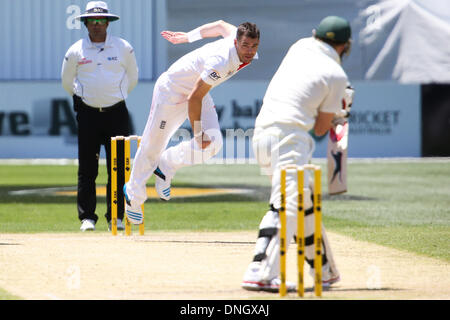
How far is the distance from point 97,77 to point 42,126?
14441 millimetres

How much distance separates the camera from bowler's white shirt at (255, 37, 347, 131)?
270 inches

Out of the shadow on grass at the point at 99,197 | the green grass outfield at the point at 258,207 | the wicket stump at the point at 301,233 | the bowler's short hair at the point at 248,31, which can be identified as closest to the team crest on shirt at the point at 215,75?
the bowler's short hair at the point at 248,31

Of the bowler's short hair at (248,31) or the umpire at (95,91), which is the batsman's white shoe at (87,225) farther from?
the bowler's short hair at (248,31)

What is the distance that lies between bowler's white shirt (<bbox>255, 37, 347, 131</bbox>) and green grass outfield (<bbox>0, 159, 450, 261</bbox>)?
2516mm

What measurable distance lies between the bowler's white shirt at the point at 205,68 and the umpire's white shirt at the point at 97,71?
1333mm

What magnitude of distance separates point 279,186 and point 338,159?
19.1 inches

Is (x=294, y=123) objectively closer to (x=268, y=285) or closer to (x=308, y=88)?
(x=308, y=88)

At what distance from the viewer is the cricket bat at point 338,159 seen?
709cm

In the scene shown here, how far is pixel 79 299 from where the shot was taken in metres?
6.50

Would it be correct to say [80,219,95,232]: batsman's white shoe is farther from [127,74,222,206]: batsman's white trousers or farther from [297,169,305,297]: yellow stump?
[297,169,305,297]: yellow stump

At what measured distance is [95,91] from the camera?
10.6 meters

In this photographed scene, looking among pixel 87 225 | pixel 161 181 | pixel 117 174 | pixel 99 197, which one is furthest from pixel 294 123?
pixel 99 197
